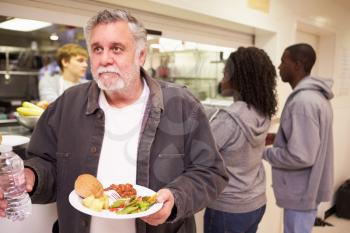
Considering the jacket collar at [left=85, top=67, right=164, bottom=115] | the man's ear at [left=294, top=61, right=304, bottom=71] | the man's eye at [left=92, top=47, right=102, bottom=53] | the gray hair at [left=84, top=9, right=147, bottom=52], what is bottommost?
the jacket collar at [left=85, top=67, right=164, bottom=115]

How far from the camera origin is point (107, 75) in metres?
1.03

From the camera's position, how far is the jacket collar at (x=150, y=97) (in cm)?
108

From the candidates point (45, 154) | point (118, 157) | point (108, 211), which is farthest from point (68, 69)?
point (108, 211)

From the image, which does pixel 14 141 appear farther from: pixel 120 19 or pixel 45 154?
pixel 120 19

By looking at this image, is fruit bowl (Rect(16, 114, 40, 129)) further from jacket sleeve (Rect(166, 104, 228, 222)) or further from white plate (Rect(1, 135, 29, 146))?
jacket sleeve (Rect(166, 104, 228, 222))

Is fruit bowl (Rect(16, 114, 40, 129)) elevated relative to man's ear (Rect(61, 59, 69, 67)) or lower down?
lower down

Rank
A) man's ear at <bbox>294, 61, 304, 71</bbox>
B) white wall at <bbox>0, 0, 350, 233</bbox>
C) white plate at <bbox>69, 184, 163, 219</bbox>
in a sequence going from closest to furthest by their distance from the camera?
1. white plate at <bbox>69, 184, 163, 219</bbox>
2. white wall at <bbox>0, 0, 350, 233</bbox>
3. man's ear at <bbox>294, 61, 304, 71</bbox>

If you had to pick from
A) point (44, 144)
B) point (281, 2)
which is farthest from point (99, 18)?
point (281, 2)

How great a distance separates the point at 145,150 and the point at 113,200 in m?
0.19

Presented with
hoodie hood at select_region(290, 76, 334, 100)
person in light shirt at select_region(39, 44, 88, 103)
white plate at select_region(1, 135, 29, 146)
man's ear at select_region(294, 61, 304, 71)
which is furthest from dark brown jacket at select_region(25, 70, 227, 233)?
person in light shirt at select_region(39, 44, 88, 103)

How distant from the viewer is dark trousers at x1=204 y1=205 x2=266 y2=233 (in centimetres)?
160

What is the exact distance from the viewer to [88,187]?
0.92 meters

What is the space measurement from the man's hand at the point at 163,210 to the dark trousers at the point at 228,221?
0.76 metres

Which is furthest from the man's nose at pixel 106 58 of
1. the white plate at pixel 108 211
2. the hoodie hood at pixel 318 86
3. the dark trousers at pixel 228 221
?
the hoodie hood at pixel 318 86
